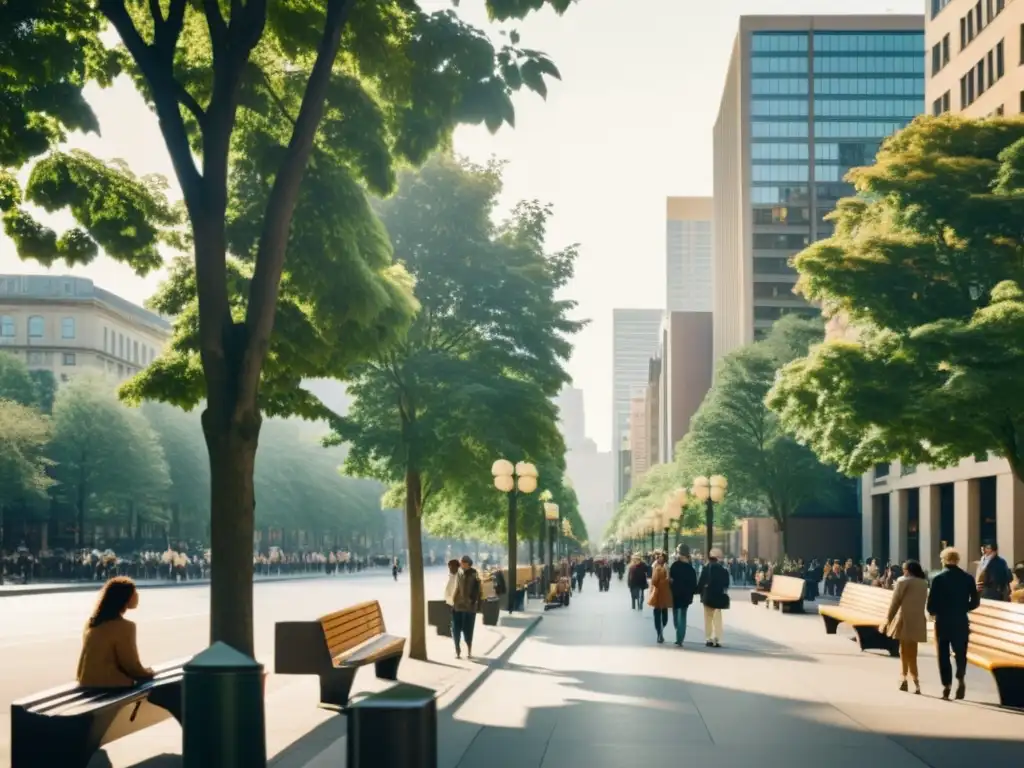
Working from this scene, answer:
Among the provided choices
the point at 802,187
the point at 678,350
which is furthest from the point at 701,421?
the point at 678,350

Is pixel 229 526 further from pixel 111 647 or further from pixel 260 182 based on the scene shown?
pixel 260 182

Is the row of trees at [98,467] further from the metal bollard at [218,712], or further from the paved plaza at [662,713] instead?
the metal bollard at [218,712]

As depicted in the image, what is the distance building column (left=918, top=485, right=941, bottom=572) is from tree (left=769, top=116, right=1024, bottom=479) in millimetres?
29862

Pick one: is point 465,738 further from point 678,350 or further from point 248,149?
point 678,350

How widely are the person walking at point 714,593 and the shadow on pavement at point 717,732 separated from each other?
28.3 ft

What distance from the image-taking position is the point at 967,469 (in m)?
57.2

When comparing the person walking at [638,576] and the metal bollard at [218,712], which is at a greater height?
the metal bollard at [218,712]

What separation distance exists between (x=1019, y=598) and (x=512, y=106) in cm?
2067

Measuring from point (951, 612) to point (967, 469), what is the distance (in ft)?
136

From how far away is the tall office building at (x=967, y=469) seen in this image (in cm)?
5303

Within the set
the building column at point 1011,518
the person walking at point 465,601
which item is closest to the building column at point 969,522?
the building column at point 1011,518

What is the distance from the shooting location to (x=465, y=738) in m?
13.6

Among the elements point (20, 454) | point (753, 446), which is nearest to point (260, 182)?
point (20, 454)

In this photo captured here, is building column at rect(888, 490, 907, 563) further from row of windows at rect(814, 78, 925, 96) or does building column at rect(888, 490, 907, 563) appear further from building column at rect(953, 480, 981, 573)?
row of windows at rect(814, 78, 925, 96)
